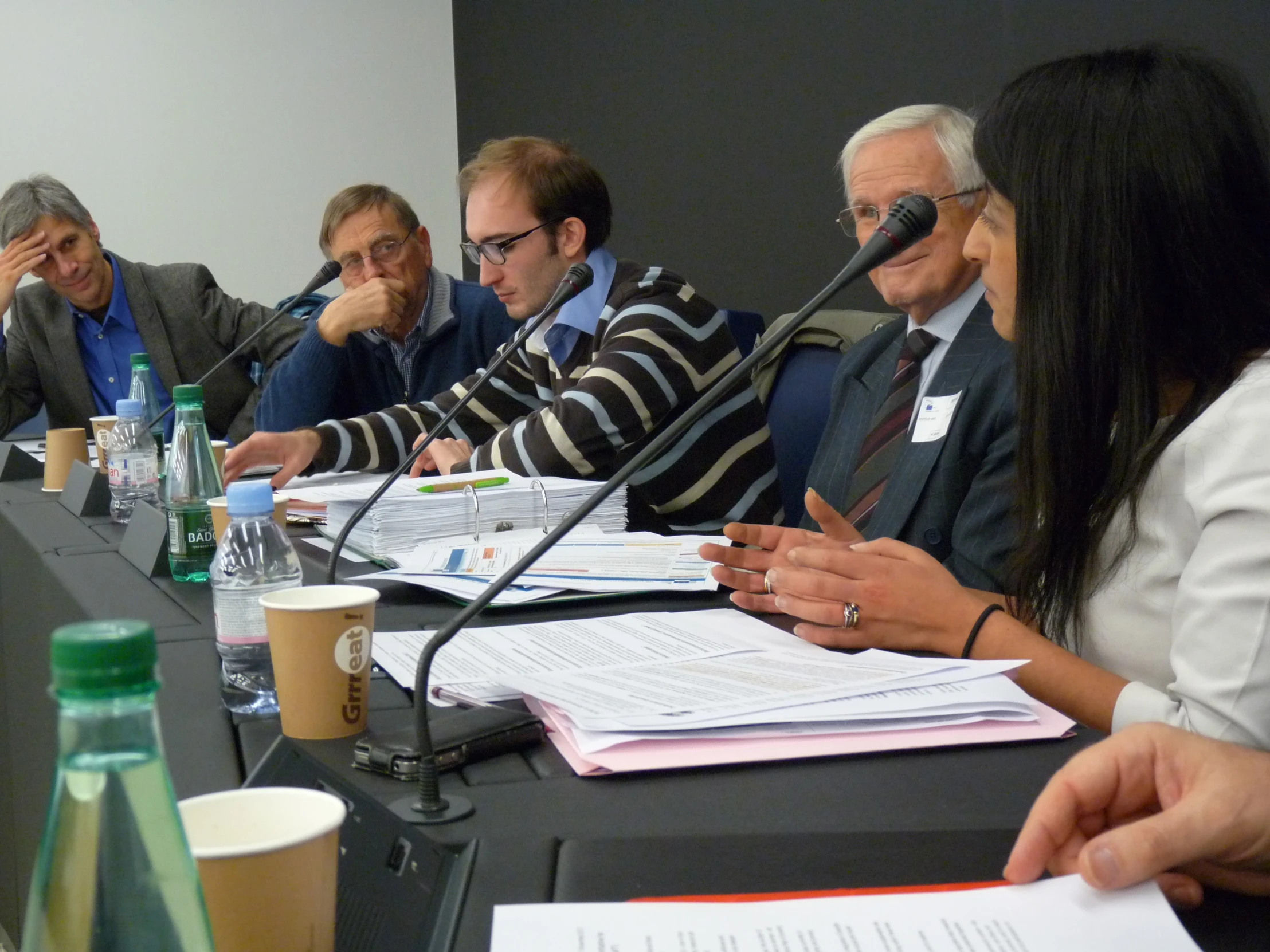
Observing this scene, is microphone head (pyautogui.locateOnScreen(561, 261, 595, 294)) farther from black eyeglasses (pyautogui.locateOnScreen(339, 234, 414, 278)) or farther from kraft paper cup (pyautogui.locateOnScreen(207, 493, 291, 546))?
black eyeglasses (pyautogui.locateOnScreen(339, 234, 414, 278))

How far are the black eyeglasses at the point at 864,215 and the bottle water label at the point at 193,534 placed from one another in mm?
1138

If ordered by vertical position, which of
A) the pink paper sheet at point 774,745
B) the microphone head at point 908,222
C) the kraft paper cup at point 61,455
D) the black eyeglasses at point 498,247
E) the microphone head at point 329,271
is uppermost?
the microphone head at point 908,222

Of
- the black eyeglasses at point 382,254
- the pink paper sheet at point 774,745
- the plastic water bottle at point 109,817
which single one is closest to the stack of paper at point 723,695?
the pink paper sheet at point 774,745

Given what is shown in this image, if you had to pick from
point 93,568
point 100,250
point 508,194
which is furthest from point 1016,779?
point 100,250

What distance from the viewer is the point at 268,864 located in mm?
427

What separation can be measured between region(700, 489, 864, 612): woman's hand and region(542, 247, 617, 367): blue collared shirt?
3.16ft

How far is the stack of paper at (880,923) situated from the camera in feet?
1.65

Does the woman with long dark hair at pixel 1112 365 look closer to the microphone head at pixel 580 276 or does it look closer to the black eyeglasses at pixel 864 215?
the microphone head at pixel 580 276

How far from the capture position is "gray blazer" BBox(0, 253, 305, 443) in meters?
3.28

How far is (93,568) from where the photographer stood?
145cm

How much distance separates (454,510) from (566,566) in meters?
0.27

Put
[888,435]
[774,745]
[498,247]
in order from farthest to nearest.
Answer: [498,247]
[888,435]
[774,745]

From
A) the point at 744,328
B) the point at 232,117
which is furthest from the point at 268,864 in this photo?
the point at 232,117

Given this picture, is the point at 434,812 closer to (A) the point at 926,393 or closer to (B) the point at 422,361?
(A) the point at 926,393
